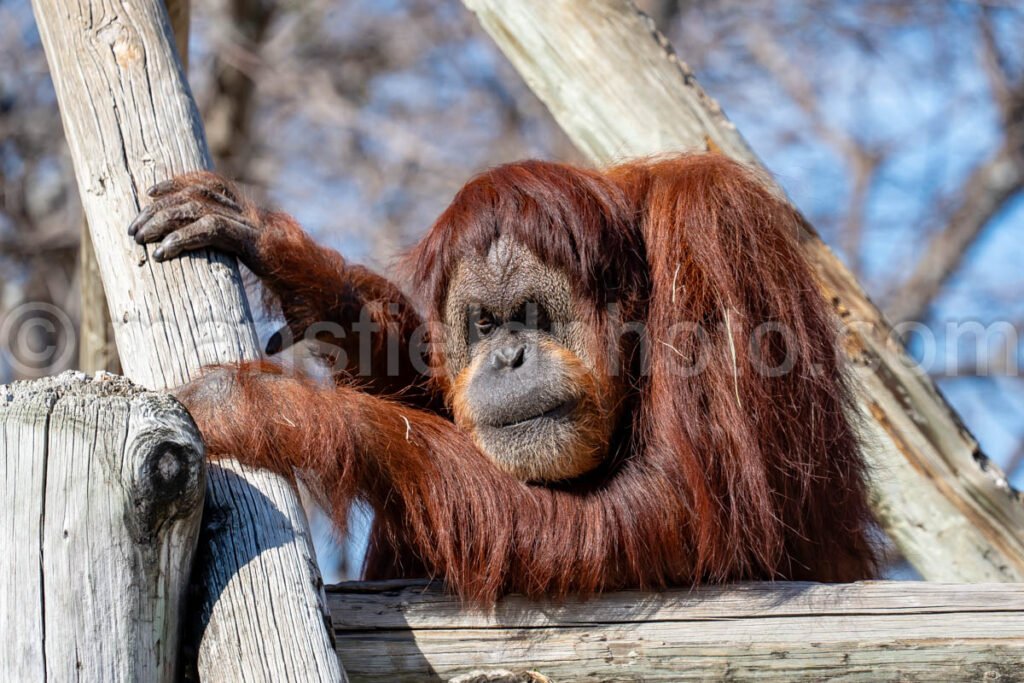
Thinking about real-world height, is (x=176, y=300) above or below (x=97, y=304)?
below

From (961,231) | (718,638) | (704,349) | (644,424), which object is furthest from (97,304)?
(961,231)

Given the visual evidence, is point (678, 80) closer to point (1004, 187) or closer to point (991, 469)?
point (991, 469)

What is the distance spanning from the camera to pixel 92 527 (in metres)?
2.36

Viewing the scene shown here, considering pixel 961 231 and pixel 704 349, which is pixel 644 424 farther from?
pixel 961 231

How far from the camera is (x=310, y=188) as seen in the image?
11461 mm

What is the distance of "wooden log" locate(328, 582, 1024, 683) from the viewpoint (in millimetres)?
3105

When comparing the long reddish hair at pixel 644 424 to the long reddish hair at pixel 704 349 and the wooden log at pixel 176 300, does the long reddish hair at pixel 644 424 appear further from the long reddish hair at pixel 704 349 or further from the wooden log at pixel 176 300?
the wooden log at pixel 176 300

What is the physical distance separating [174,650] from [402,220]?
8.90 m

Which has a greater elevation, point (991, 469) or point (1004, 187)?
point (1004, 187)

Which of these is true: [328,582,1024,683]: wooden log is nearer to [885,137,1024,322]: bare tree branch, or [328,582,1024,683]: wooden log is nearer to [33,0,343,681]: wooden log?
[33,0,343,681]: wooden log

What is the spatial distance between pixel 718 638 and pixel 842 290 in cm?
209

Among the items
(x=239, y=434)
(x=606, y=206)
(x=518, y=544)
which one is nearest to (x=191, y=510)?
(x=239, y=434)

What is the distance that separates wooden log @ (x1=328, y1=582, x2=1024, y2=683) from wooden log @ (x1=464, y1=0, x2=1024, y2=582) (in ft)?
4.63

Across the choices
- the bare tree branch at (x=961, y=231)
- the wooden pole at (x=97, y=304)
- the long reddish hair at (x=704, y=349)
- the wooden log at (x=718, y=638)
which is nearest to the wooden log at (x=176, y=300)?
the wooden log at (x=718, y=638)
